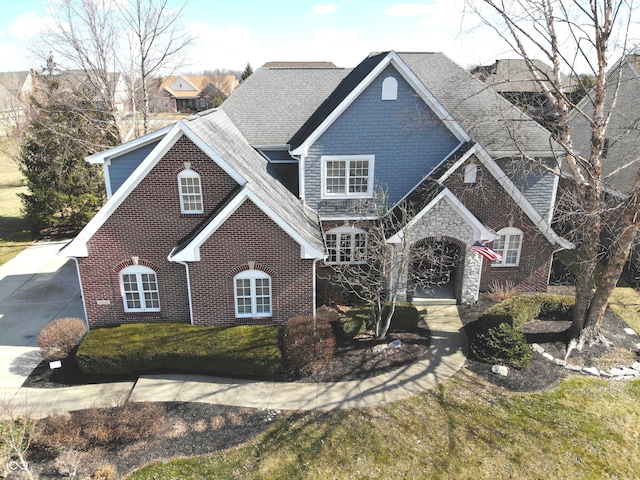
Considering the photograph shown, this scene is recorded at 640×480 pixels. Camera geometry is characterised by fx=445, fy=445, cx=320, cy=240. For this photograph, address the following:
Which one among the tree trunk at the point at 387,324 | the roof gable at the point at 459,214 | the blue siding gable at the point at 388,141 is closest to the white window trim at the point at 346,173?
the blue siding gable at the point at 388,141

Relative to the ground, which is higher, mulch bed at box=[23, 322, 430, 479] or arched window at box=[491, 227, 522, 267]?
arched window at box=[491, 227, 522, 267]

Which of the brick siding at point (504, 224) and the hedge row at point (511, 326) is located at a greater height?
the brick siding at point (504, 224)

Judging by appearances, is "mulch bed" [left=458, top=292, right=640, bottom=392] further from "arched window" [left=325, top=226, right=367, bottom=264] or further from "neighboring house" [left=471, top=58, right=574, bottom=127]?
"neighboring house" [left=471, top=58, right=574, bottom=127]

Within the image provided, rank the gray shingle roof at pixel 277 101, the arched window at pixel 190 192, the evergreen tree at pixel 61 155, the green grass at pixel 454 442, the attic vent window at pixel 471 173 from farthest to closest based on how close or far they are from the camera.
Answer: the evergreen tree at pixel 61 155, the gray shingle roof at pixel 277 101, the attic vent window at pixel 471 173, the arched window at pixel 190 192, the green grass at pixel 454 442

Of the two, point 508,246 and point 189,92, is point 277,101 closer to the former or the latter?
point 508,246

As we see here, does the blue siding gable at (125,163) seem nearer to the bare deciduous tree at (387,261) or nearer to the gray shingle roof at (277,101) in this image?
the gray shingle roof at (277,101)

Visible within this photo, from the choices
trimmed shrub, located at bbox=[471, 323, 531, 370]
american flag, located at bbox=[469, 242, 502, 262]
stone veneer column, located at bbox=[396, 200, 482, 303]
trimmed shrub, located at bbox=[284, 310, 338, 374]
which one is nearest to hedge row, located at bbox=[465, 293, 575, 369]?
trimmed shrub, located at bbox=[471, 323, 531, 370]
